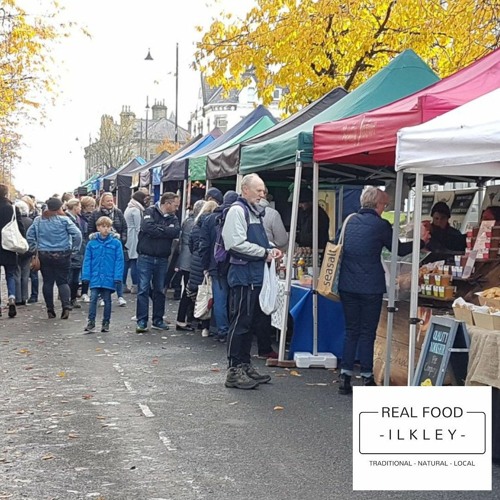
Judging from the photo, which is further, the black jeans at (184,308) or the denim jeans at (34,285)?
the denim jeans at (34,285)

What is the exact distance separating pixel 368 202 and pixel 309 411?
2.04 m

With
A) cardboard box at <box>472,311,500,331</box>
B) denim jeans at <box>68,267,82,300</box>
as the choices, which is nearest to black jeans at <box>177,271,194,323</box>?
denim jeans at <box>68,267,82,300</box>

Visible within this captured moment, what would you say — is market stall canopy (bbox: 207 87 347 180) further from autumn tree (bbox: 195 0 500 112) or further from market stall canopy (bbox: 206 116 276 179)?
autumn tree (bbox: 195 0 500 112)

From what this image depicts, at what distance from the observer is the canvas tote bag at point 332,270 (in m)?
9.09

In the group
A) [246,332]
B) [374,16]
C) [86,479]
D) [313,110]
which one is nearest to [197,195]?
[374,16]

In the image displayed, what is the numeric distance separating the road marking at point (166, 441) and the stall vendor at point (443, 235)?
3838mm

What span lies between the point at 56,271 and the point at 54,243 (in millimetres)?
438

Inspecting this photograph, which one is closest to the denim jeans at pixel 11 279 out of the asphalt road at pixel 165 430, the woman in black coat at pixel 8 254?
the woman in black coat at pixel 8 254

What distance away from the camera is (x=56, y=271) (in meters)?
14.9

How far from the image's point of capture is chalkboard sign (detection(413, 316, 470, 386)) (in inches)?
280

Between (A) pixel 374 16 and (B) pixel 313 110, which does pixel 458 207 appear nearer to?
(B) pixel 313 110

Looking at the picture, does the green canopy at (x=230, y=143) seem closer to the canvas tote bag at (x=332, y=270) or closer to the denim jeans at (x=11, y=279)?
the denim jeans at (x=11, y=279)

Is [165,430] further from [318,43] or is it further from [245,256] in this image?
[318,43]

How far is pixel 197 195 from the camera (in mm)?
20141
